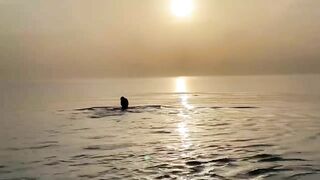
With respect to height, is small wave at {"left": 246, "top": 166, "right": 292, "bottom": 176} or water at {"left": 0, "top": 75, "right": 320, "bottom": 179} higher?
water at {"left": 0, "top": 75, "right": 320, "bottom": 179}

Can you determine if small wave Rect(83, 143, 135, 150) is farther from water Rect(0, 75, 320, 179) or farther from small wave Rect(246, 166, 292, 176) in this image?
small wave Rect(246, 166, 292, 176)

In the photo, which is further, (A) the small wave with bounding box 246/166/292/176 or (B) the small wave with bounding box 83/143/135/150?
(B) the small wave with bounding box 83/143/135/150

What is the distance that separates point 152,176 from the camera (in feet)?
71.3

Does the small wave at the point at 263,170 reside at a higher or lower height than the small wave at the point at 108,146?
lower

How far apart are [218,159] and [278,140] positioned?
861cm

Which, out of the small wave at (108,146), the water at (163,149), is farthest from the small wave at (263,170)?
the small wave at (108,146)

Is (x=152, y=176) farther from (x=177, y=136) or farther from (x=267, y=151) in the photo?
(x=177, y=136)

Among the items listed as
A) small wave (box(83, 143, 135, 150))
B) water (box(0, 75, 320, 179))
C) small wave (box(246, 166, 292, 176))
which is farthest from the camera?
small wave (box(83, 143, 135, 150))

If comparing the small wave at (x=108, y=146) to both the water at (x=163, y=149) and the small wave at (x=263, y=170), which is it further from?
the small wave at (x=263, y=170)

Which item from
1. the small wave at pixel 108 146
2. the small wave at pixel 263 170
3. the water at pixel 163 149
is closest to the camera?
the small wave at pixel 263 170

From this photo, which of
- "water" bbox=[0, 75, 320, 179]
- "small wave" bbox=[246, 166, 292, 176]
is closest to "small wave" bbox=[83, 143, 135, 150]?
"water" bbox=[0, 75, 320, 179]

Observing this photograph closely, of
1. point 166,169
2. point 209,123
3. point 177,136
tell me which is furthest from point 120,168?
point 209,123

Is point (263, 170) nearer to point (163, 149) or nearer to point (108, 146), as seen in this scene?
point (163, 149)

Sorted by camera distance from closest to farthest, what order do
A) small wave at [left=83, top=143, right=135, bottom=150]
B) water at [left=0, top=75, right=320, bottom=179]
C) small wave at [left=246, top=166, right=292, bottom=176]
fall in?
1. small wave at [left=246, top=166, right=292, bottom=176]
2. water at [left=0, top=75, right=320, bottom=179]
3. small wave at [left=83, top=143, right=135, bottom=150]
